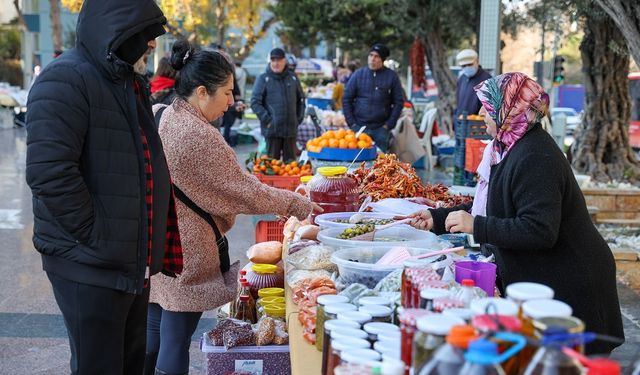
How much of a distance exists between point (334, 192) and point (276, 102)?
7.10 metres

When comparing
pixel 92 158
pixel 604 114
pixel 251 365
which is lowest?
pixel 251 365

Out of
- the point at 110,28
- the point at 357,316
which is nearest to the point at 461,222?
the point at 357,316

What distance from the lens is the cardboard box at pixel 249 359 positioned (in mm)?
3875

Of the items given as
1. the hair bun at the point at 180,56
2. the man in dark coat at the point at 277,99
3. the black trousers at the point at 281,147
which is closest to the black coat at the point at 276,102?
the man in dark coat at the point at 277,99

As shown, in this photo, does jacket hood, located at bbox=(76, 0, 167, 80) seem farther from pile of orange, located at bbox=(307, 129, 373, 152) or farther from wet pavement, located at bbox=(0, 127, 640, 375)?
pile of orange, located at bbox=(307, 129, 373, 152)

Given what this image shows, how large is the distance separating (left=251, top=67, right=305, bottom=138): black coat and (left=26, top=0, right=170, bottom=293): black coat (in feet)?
28.8

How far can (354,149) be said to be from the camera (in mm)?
7840

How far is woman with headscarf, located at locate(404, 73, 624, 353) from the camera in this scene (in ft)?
9.72


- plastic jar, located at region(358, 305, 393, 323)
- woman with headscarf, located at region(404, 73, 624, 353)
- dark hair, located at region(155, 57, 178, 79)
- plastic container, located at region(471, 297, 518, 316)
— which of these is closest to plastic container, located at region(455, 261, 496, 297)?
woman with headscarf, located at region(404, 73, 624, 353)

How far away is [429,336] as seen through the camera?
172cm

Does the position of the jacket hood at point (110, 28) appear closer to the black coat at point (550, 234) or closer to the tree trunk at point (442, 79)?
the black coat at point (550, 234)

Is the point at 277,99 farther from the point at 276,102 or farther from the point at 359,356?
the point at 359,356

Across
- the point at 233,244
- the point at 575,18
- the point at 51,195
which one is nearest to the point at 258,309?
the point at 51,195

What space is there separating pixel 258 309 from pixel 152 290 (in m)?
0.65
